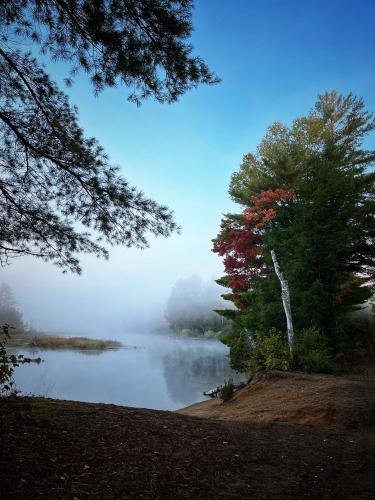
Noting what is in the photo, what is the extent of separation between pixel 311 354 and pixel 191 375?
11812 mm

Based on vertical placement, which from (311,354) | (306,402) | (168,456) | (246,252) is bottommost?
(306,402)

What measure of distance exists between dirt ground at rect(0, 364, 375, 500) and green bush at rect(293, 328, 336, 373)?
5.36 meters

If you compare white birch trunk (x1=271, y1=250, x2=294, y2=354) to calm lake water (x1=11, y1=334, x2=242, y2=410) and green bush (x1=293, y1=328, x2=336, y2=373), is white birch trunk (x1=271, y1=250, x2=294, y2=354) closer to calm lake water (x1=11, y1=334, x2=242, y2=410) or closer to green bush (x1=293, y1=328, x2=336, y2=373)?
green bush (x1=293, y1=328, x2=336, y2=373)

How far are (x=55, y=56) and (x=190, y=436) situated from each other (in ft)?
19.4

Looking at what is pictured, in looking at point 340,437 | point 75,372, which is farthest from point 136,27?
point 75,372

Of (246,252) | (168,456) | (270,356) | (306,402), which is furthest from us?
(246,252)

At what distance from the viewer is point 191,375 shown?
70.5 feet

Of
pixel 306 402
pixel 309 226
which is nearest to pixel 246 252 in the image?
pixel 309 226

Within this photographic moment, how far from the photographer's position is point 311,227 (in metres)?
14.9

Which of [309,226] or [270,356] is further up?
[309,226]

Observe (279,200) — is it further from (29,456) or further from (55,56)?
(29,456)

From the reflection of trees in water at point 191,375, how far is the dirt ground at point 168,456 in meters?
10.3

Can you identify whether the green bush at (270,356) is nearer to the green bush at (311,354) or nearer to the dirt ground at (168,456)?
the green bush at (311,354)

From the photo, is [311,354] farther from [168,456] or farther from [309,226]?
[168,456]
